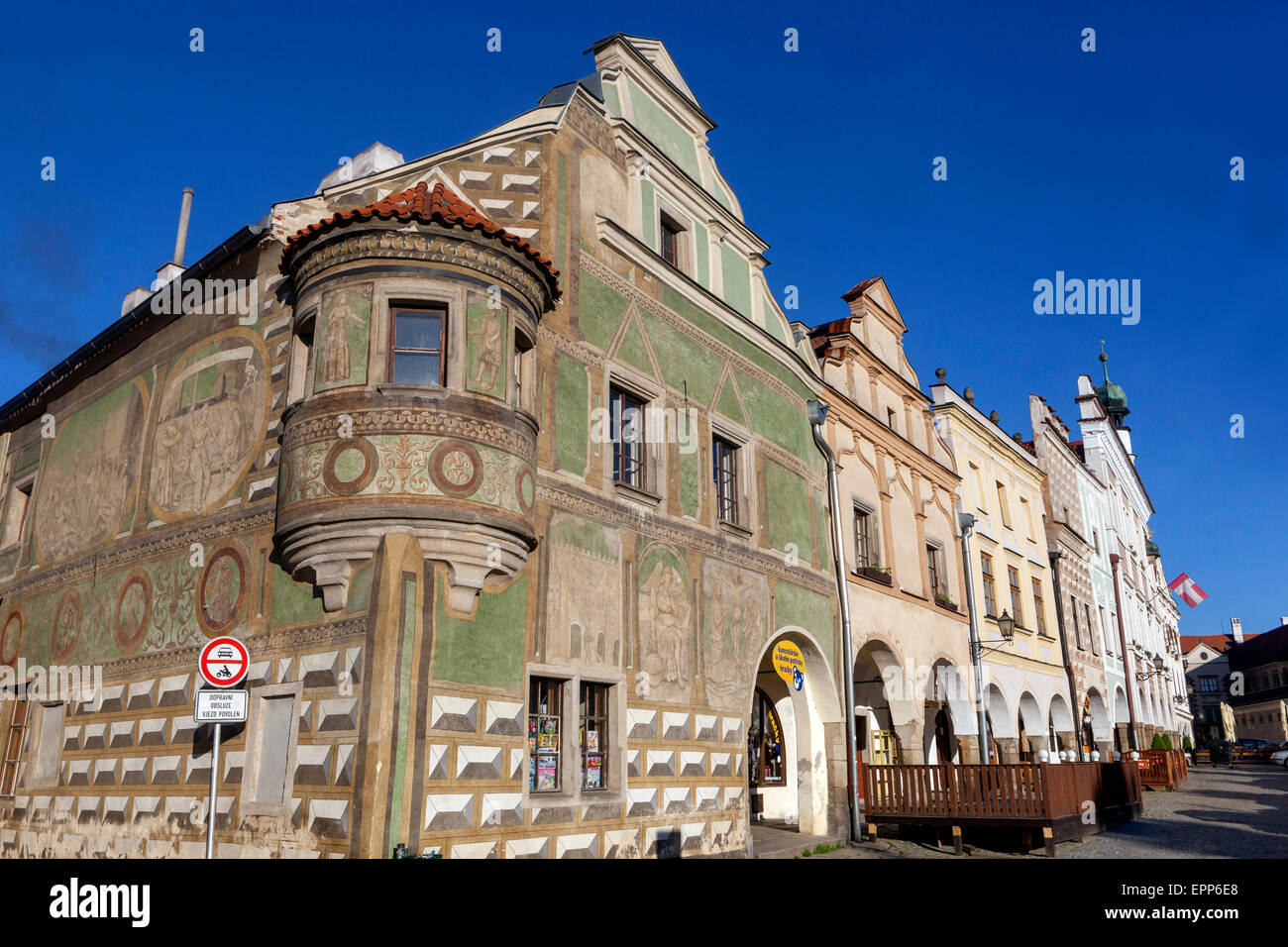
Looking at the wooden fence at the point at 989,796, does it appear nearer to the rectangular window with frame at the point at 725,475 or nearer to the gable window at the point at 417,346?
the rectangular window with frame at the point at 725,475

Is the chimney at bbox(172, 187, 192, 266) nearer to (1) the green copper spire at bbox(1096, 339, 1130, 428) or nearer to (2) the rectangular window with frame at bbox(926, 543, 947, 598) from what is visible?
(2) the rectangular window with frame at bbox(926, 543, 947, 598)

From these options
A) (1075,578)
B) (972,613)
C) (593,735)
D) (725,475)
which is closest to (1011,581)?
(972,613)

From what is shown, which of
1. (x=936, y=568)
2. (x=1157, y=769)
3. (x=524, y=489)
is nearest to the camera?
(x=524, y=489)

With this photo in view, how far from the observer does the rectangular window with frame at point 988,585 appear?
25828mm

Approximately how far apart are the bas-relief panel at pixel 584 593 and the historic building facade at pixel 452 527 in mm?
50

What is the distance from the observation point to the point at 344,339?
10.4 m

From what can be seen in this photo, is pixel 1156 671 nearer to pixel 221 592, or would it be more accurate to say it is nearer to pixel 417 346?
pixel 417 346

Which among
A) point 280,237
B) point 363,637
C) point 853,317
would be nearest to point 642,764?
point 363,637

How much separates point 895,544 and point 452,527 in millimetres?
13686

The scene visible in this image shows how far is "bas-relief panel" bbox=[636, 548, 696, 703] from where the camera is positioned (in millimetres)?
12539

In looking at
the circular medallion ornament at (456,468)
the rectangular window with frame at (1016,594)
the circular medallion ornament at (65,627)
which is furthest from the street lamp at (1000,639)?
the circular medallion ornament at (65,627)
